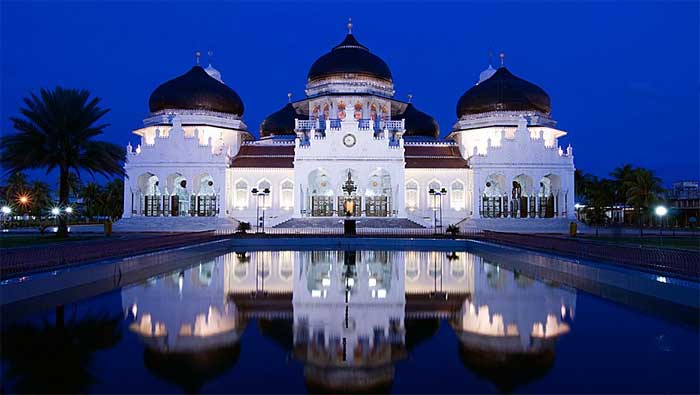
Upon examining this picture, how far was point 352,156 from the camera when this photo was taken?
47.3 m

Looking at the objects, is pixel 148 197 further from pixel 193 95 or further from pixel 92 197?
pixel 92 197

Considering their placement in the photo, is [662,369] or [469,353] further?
[469,353]

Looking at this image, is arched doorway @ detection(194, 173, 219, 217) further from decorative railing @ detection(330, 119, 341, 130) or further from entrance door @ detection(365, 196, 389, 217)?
entrance door @ detection(365, 196, 389, 217)

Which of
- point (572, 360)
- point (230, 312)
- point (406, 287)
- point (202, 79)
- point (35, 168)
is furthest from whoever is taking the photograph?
point (202, 79)

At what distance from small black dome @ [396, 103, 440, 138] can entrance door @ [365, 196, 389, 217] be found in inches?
482

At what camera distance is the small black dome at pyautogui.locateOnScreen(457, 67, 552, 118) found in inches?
2041

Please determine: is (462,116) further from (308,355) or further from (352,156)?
(308,355)

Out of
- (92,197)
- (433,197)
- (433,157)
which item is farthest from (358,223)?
(92,197)

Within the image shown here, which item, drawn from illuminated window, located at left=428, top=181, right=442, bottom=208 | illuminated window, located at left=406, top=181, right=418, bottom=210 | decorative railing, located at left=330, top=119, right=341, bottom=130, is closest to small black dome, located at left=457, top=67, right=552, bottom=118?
illuminated window, located at left=428, top=181, right=442, bottom=208

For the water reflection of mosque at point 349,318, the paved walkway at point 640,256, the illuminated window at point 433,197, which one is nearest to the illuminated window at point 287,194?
the illuminated window at point 433,197

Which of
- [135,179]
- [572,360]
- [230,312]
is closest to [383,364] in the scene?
[572,360]

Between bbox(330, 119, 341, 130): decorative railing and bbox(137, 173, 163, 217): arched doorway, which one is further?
bbox(330, 119, 341, 130): decorative railing

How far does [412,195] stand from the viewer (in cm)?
4897

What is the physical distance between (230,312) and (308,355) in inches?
141
